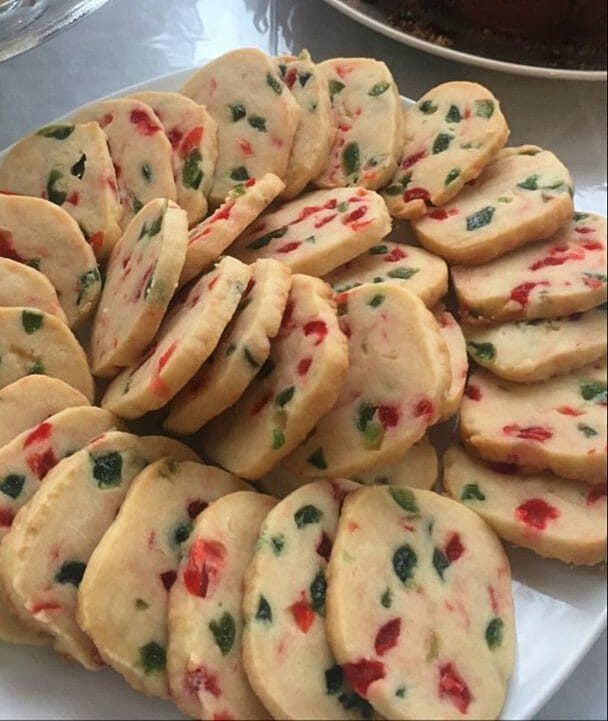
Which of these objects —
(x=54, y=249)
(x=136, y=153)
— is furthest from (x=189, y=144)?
(x=54, y=249)

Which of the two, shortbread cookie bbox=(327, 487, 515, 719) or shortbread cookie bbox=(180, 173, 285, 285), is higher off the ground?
shortbread cookie bbox=(180, 173, 285, 285)

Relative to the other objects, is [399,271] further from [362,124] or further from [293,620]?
[293,620]

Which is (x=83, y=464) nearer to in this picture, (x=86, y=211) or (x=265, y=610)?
(x=265, y=610)

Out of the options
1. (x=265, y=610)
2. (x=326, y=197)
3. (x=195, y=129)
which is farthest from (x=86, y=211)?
(x=265, y=610)

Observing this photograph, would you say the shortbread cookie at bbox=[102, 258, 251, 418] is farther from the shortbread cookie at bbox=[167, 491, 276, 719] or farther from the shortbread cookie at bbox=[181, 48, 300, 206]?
the shortbread cookie at bbox=[181, 48, 300, 206]

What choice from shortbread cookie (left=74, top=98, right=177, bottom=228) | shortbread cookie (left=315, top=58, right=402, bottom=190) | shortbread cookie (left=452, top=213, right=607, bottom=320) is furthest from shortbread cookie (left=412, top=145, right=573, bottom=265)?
shortbread cookie (left=74, top=98, right=177, bottom=228)

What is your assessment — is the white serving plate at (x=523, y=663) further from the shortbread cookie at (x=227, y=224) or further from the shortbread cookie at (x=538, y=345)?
the shortbread cookie at (x=227, y=224)
